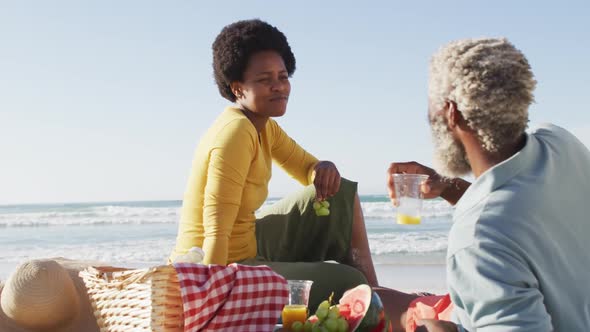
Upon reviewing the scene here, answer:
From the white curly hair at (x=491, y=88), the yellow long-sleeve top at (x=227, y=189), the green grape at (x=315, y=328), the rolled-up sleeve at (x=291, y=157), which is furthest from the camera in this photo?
the rolled-up sleeve at (x=291, y=157)

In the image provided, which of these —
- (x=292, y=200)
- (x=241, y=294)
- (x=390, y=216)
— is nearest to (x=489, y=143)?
(x=241, y=294)

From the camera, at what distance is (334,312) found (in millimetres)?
3023

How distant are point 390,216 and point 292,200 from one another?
14.3 metres

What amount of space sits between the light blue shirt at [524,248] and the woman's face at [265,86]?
5.89ft

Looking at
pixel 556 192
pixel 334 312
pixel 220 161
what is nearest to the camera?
pixel 556 192

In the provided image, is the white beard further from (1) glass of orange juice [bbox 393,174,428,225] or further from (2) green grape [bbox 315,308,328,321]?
(2) green grape [bbox 315,308,328,321]

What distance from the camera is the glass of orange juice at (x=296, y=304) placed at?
311 centimetres

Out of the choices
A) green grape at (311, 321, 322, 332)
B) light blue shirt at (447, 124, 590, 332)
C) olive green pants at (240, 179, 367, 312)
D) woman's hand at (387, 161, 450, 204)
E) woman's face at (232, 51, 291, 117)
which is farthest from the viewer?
olive green pants at (240, 179, 367, 312)

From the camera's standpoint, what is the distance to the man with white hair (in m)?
2.31

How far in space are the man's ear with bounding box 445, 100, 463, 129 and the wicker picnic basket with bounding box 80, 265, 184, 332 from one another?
127 cm

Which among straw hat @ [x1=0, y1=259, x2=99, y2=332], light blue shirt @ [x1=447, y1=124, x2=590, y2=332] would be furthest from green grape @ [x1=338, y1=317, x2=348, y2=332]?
straw hat @ [x1=0, y1=259, x2=99, y2=332]

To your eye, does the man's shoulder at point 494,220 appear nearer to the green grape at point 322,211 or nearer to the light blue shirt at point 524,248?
the light blue shirt at point 524,248

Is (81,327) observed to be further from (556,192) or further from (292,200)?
(556,192)

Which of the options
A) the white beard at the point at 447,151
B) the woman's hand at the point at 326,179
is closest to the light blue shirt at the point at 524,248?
the white beard at the point at 447,151
